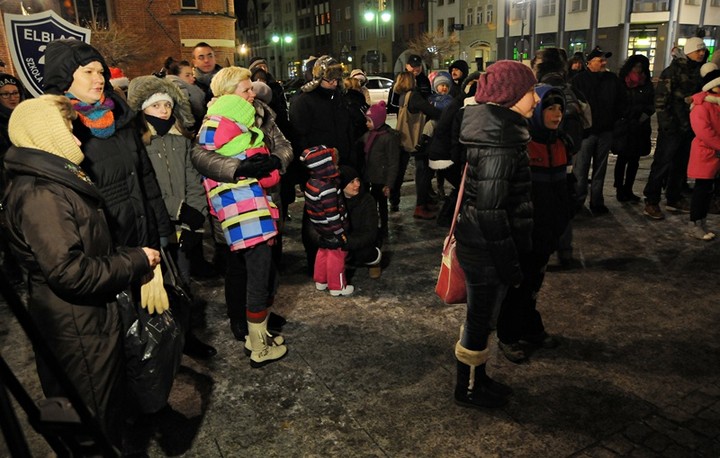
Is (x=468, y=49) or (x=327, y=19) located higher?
(x=327, y=19)

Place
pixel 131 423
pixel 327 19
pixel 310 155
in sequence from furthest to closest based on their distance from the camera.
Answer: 1. pixel 327 19
2. pixel 310 155
3. pixel 131 423

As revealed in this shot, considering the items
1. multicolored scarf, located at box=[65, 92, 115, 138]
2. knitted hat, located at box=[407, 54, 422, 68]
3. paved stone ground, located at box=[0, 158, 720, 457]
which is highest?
knitted hat, located at box=[407, 54, 422, 68]

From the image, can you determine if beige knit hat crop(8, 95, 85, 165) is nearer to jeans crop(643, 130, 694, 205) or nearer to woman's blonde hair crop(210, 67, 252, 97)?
woman's blonde hair crop(210, 67, 252, 97)

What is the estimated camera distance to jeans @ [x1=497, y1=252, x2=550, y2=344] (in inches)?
156

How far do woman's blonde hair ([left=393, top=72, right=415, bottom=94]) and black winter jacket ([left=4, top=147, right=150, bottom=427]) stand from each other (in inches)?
220

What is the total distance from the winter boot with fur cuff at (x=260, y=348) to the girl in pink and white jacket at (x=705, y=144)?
522 cm

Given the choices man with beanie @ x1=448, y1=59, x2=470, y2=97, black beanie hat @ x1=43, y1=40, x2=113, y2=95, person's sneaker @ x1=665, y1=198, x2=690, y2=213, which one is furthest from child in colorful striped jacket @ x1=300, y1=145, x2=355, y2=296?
person's sneaker @ x1=665, y1=198, x2=690, y2=213

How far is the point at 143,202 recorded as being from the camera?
3.27 m

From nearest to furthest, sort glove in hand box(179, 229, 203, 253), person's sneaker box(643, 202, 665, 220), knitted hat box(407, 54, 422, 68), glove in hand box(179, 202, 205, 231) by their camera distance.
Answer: glove in hand box(179, 202, 205, 231) < glove in hand box(179, 229, 203, 253) < person's sneaker box(643, 202, 665, 220) < knitted hat box(407, 54, 422, 68)

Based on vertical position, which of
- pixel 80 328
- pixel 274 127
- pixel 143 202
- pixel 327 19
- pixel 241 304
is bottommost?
pixel 241 304

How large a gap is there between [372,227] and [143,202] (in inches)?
104

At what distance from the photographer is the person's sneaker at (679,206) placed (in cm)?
750

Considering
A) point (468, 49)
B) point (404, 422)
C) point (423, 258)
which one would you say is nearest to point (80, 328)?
point (404, 422)

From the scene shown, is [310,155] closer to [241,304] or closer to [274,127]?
[274,127]
